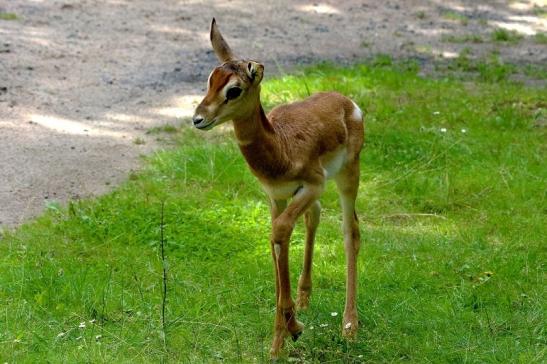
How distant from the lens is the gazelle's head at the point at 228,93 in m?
4.89

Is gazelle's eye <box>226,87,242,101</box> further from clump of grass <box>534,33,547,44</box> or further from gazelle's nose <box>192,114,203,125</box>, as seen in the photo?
clump of grass <box>534,33,547,44</box>

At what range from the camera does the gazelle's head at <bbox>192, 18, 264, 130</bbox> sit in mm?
4887

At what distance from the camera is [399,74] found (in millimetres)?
10641

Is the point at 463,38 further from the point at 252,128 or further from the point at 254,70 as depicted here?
the point at 254,70

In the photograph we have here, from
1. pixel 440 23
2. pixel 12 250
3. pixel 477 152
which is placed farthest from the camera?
pixel 440 23

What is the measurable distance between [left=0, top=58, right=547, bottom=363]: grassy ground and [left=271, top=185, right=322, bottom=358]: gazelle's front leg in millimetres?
162

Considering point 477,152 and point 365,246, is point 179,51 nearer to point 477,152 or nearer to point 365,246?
point 477,152

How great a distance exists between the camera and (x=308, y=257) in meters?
5.99

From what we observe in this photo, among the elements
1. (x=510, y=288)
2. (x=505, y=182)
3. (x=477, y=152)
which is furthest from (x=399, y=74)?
(x=510, y=288)

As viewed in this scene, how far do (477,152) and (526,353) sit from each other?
11.5ft

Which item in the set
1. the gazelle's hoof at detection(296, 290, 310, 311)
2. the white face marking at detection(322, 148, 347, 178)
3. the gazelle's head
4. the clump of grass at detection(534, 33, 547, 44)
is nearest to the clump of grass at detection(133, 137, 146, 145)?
the gazelle's hoof at detection(296, 290, 310, 311)

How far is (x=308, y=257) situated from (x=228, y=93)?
4.74ft

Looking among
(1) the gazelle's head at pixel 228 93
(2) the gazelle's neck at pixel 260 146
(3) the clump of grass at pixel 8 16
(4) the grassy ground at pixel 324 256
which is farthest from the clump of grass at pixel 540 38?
(1) the gazelle's head at pixel 228 93

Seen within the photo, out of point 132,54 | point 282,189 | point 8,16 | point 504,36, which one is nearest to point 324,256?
point 282,189
